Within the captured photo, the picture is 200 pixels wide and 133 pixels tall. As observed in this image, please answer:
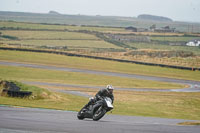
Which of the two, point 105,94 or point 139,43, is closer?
point 105,94

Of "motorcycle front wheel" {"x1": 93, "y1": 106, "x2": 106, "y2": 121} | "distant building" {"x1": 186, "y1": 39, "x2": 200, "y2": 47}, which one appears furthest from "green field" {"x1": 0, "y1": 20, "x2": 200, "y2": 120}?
"distant building" {"x1": 186, "y1": 39, "x2": 200, "y2": 47}

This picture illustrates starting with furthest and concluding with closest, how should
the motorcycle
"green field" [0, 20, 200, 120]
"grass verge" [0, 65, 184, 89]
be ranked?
"grass verge" [0, 65, 184, 89]
"green field" [0, 20, 200, 120]
the motorcycle

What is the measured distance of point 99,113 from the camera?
16.7 metres

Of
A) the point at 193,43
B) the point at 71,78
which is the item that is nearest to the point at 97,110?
the point at 71,78

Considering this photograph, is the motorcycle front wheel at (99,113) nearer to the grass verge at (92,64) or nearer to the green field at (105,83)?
the green field at (105,83)

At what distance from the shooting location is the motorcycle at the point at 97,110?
16.3m

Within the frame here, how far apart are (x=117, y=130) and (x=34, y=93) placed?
1579 cm

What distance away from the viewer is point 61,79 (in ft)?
171

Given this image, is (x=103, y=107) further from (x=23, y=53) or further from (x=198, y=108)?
(x=23, y=53)

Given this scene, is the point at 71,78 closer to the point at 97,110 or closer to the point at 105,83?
the point at 105,83

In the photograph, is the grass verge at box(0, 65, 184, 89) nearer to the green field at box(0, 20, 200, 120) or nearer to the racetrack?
the green field at box(0, 20, 200, 120)

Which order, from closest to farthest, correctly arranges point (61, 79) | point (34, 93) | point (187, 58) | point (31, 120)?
point (31, 120)
point (34, 93)
point (61, 79)
point (187, 58)

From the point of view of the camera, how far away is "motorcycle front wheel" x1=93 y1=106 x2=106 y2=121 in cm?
1658

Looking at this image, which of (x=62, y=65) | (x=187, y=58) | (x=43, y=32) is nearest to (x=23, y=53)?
(x=62, y=65)
